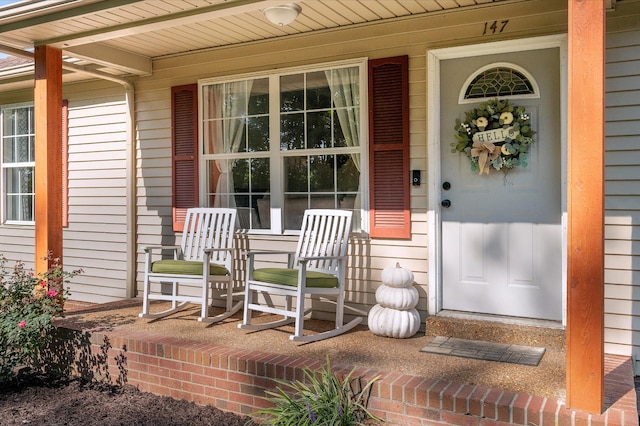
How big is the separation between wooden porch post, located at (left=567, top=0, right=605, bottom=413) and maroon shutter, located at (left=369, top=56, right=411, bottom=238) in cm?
172

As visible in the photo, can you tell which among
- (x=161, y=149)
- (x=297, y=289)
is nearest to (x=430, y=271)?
(x=297, y=289)

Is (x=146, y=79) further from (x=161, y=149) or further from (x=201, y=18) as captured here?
(x=201, y=18)

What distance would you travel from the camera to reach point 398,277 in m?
3.75

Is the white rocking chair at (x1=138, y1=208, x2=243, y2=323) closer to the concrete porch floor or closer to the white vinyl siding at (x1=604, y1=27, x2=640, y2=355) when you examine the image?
the concrete porch floor

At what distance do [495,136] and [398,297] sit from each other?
132 centimetres

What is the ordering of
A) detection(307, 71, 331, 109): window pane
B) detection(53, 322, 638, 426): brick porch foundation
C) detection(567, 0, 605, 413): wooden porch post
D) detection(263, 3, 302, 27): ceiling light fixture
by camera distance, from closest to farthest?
detection(567, 0, 605, 413): wooden porch post < detection(53, 322, 638, 426): brick porch foundation < detection(263, 3, 302, 27): ceiling light fixture < detection(307, 71, 331, 109): window pane

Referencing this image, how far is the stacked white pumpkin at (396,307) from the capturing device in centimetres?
371

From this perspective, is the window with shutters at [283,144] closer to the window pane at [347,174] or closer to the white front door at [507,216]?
the window pane at [347,174]

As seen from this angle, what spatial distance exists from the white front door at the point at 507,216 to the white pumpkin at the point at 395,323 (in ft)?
1.35

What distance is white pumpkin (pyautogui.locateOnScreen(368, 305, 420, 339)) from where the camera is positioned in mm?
3707

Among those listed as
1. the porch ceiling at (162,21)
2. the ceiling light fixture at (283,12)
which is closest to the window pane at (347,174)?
the porch ceiling at (162,21)

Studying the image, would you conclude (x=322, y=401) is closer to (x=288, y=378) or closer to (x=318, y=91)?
(x=288, y=378)

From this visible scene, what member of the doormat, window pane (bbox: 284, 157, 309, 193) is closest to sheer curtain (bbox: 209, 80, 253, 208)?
window pane (bbox: 284, 157, 309, 193)

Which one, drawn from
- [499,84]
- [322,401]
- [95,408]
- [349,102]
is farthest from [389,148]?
[95,408]
